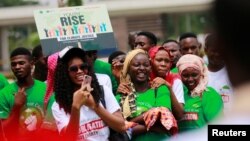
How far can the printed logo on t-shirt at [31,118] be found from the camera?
4.59m

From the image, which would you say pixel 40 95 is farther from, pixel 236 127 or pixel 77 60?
pixel 236 127

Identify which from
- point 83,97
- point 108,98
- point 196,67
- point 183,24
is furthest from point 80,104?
point 183,24

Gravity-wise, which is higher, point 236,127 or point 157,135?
point 236,127

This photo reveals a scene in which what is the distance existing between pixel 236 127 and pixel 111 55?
177 inches

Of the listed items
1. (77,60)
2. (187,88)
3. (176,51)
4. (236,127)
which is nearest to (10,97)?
(77,60)

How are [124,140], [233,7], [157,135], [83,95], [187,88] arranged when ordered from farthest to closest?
[187,88] → [157,135] → [124,140] → [83,95] → [233,7]

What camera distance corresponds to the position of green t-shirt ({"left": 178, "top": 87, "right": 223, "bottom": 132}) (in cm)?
421

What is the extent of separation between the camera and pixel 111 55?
18.8 ft

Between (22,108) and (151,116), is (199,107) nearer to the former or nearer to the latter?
(151,116)

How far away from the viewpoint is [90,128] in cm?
366

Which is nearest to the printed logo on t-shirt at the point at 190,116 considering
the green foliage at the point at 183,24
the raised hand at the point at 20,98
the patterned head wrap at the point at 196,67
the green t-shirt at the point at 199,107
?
the green t-shirt at the point at 199,107

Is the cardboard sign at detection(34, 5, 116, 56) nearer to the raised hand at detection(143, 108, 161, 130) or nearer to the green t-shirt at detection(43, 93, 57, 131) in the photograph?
the green t-shirt at detection(43, 93, 57, 131)

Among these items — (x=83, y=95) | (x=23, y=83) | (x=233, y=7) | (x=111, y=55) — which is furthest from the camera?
(x=111, y=55)

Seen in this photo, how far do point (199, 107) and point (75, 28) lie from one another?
134cm
